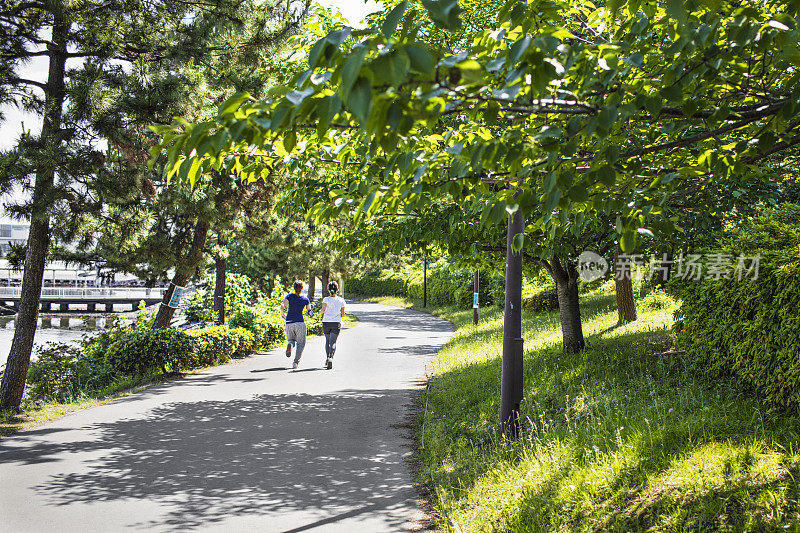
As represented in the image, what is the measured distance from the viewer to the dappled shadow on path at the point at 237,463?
15.9 feet

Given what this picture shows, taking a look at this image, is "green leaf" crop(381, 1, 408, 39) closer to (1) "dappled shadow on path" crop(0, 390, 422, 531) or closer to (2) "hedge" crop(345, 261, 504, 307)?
(1) "dappled shadow on path" crop(0, 390, 422, 531)

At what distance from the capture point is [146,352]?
11102 millimetres

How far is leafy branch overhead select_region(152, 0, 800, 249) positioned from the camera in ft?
6.05

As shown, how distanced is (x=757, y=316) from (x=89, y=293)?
221ft

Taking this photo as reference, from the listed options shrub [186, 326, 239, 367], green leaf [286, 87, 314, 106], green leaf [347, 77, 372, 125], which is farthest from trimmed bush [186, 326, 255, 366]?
green leaf [347, 77, 372, 125]

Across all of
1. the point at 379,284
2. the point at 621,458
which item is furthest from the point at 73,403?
the point at 379,284

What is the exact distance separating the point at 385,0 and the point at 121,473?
6.43 metres

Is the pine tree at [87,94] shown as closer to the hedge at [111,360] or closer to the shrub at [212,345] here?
the hedge at [111,360]

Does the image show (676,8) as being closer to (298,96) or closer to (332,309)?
(298,96)

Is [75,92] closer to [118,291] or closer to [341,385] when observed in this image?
[341,385]

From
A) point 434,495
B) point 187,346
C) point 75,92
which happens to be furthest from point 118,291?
point 434,495

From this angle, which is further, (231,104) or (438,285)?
(438,285)

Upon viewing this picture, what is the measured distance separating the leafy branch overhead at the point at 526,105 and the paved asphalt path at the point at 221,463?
243 centimetres

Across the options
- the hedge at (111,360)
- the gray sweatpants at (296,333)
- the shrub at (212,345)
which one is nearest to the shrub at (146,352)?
the hedge at (111,360)
